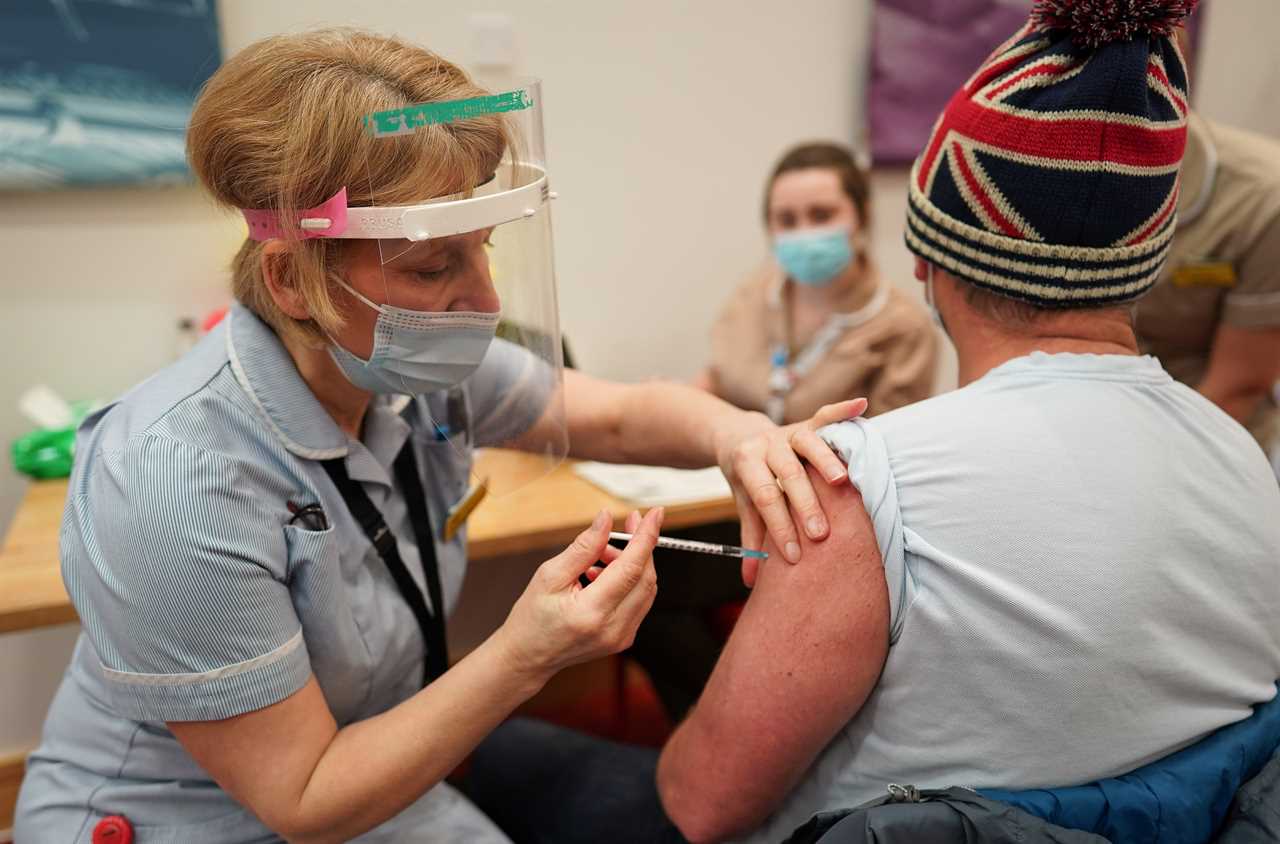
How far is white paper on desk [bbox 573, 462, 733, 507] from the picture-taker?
5.77 ft

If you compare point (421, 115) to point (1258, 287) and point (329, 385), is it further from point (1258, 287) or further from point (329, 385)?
point (1258, 287)

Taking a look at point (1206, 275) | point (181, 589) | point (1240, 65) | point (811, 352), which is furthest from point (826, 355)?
point (1240, 65)

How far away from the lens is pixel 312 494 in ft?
3.45

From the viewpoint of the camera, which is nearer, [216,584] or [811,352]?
[216,584]

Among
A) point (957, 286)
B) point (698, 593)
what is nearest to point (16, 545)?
point (698, 593)

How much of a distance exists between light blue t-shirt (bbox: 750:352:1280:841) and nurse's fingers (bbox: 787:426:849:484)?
0.07 feet

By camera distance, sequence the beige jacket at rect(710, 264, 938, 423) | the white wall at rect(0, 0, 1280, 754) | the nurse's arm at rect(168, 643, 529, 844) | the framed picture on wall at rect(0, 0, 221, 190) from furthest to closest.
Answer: the beige jacket at rect(710, 264, 938, 423) < the white wall at rect(0, 0, 1280, 754) < the framed picture on wall at rect(0, 0, 221, 190) < the nurse's arm at rect(168, 643, 529, 844)

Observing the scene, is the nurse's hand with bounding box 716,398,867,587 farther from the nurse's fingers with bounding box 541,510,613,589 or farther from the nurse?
the nurse's fingers with bounding box 541,510,613,589

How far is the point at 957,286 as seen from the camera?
102 cm

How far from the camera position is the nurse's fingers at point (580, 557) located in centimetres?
90

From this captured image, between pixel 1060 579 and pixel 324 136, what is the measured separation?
79cm

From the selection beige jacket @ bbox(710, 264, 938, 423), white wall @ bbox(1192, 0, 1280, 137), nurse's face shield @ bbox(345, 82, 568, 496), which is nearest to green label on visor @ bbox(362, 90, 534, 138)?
nurse's face shield @ bbox(345, 82, 568, 496)

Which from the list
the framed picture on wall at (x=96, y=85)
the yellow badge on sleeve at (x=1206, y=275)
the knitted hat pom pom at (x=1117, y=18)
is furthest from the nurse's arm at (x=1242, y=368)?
the framed picture on wall at (x=96, y=85)

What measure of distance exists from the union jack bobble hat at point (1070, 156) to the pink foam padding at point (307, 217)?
1.97 feet
